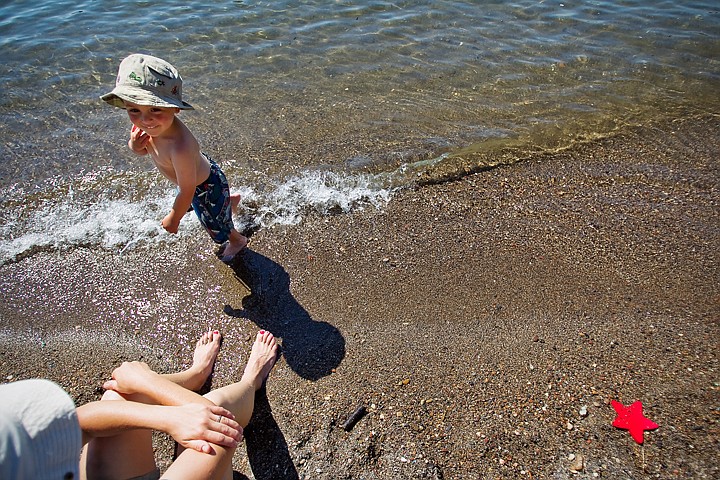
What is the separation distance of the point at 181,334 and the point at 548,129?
4.32 m

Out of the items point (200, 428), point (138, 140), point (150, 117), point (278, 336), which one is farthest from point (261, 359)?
point (138, 140)

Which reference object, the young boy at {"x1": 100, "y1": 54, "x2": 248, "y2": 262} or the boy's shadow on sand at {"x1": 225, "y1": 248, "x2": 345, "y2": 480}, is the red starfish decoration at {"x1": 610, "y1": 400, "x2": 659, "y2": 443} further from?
the young boy at {"x1": 100, "y1": 54, "x2": 248, "y2": 262}

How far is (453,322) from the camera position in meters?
3.38

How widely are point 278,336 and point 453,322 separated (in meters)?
1.14

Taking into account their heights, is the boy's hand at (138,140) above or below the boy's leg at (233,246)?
above

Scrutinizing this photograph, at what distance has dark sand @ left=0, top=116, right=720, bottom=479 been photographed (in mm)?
2631

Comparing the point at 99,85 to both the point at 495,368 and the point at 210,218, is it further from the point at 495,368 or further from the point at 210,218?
the point at 495,368

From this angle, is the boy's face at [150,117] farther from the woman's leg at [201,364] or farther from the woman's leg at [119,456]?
the woman's leg at [119,456]

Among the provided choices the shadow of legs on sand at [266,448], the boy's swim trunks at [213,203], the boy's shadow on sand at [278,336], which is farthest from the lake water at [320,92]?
the shadow of legs on sand at [266,448]

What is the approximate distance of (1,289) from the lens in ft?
12.6

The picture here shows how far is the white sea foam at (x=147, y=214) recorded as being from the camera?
4270 mm

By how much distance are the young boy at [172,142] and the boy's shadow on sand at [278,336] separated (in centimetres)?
33

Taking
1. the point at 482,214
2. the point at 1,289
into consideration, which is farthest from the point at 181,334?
the point at 482,214

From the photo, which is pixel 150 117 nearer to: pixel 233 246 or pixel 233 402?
pixel 233 246
